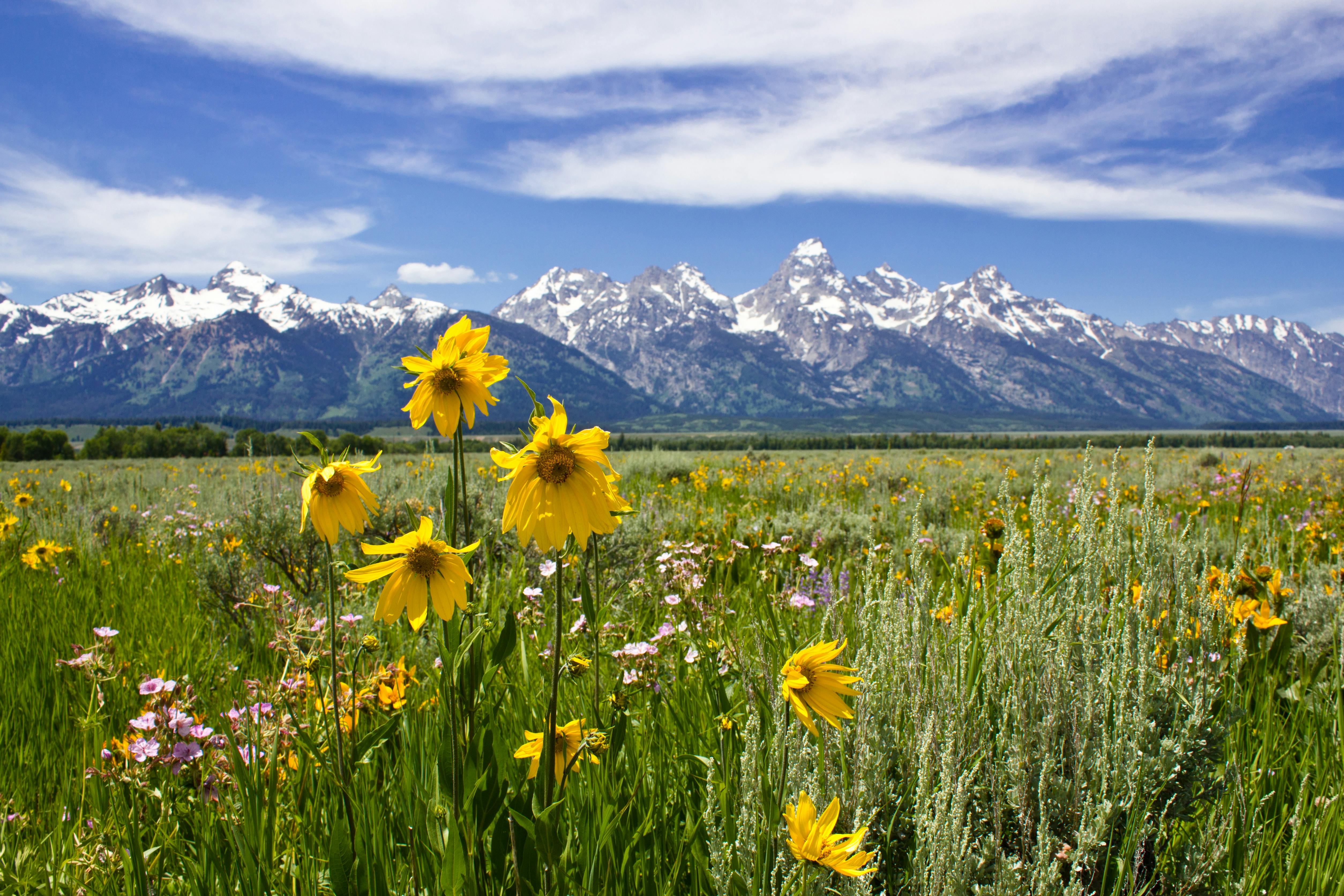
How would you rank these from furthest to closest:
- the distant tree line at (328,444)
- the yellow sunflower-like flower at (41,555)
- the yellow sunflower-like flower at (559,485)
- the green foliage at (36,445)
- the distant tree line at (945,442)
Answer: the distant tree line at (945,442) < the green foliage at (36,445) < the yellow sunflower-like flower at (41,555) < the distant tree line at (328,444) < the yellow sunflower-like flower at (559,485)

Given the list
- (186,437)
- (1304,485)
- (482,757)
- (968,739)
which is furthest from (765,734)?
(186,437)

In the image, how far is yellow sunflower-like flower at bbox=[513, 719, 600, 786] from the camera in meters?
1.37

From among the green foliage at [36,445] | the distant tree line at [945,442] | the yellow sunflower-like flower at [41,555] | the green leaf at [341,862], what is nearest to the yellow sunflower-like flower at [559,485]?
the green leaf at [341,862]

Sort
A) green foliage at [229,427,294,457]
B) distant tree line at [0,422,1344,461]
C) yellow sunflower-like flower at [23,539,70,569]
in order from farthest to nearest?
distant tree line at [0,422,1344,461]
yellow sunflower-like flower at [23,539,70,569]
green foliage at [229,427,294,457]

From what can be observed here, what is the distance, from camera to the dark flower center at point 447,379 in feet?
4.24

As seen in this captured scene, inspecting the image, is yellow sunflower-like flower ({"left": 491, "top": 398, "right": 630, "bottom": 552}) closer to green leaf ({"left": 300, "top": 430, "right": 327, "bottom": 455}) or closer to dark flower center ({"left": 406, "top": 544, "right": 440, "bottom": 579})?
dark flower center ({"left": 406, "top": 544, "right": 440, "bottom": 579})

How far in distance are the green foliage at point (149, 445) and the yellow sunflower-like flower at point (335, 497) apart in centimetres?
3505

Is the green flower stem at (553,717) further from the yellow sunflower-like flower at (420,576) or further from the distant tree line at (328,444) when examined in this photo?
the distant tree line at (328,444)

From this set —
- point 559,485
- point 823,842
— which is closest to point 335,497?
point 559,485

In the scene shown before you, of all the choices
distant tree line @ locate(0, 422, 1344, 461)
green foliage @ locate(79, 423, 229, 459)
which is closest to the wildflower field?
distant tree line @ locate(0, 422, 1344, 461)

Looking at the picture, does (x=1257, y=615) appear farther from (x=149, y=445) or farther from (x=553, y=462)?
(x=149, y=445)

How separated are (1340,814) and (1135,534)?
1.04m

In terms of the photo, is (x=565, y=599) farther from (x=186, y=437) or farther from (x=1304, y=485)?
(x=186, y=437)

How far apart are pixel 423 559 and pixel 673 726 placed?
1.27 meters
